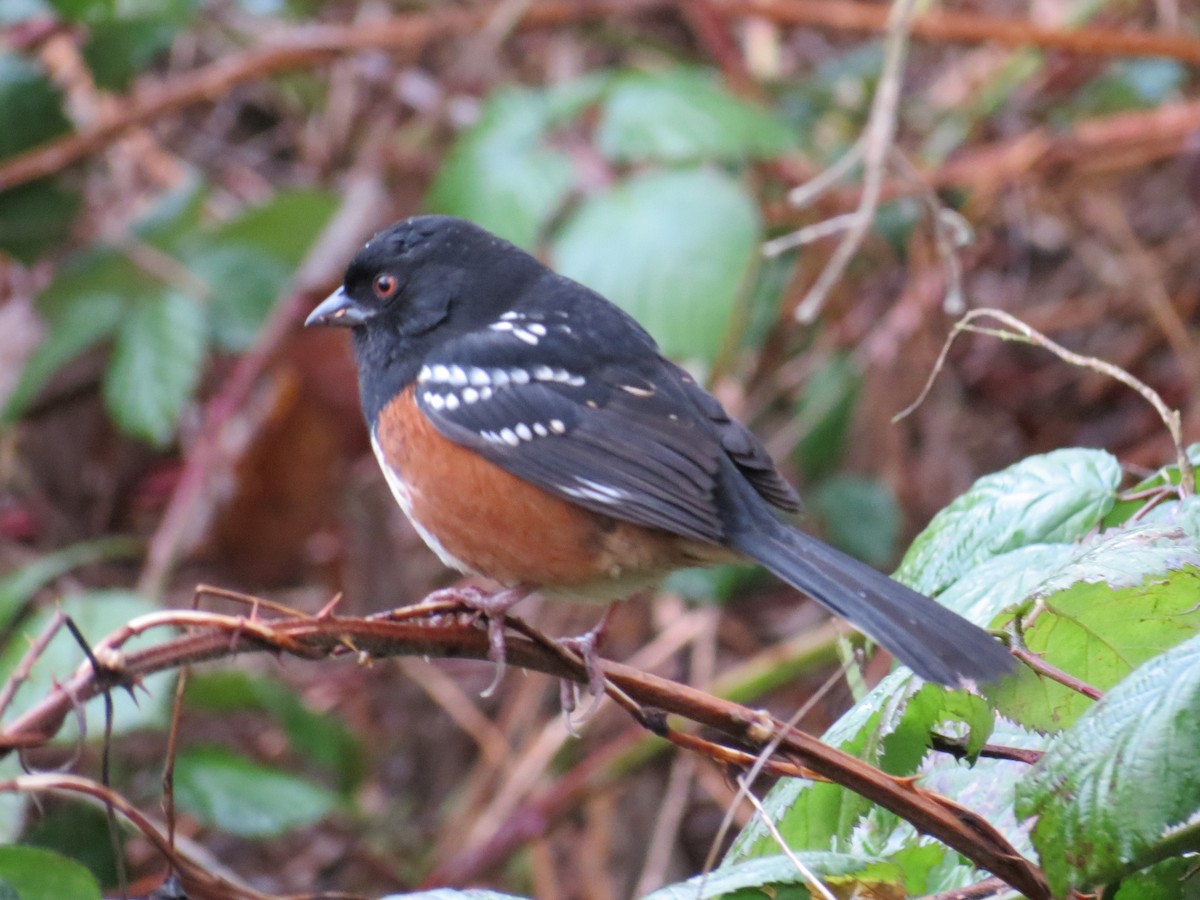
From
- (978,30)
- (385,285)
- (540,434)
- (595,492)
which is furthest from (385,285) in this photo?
(978,30)

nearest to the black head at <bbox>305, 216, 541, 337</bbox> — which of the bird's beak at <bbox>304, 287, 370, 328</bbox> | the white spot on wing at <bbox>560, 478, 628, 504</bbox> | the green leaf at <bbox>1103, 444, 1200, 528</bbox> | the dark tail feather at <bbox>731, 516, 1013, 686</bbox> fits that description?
the bird's beak at <bbox>304, 287, 370, 328</bbox>

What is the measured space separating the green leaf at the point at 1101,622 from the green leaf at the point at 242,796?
1.73 m

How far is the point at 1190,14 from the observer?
466 cm

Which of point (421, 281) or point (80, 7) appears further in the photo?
point (80, 7)

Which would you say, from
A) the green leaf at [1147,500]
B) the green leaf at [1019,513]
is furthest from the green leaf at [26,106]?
the green leaf at [1147,500]

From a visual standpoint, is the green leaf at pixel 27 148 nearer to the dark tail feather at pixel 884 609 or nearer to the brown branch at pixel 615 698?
the dark tail feather at pixel 884 609

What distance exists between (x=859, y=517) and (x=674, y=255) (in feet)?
3.69

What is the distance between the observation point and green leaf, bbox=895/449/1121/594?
149cm

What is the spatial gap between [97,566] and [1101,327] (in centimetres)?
344

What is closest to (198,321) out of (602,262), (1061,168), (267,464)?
(267,464)

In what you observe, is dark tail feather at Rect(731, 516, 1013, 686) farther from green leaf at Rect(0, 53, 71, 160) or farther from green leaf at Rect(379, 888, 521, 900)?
green leaf at Rect(0, 53, 71, 160)

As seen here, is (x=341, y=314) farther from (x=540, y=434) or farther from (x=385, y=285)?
(x=540, y=434)

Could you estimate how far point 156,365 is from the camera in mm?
3336

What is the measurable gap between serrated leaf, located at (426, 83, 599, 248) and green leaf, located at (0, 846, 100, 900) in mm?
2036
